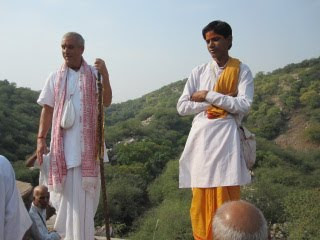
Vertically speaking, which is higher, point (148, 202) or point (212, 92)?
point (212, 92)

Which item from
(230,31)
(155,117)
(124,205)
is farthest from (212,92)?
(155,117)

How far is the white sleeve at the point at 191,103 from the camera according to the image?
387 centimetres

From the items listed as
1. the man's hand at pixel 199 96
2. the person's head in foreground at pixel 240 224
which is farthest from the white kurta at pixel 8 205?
the man's hand at pixel 199 96

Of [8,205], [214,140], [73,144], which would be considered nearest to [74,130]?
[73,144]

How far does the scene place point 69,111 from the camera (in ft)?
13.2

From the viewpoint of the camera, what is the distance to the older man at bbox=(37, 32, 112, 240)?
13.2ft

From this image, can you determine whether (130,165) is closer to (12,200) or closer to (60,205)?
(60,205)

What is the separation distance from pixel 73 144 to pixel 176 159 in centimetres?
1228

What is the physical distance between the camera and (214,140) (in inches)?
151

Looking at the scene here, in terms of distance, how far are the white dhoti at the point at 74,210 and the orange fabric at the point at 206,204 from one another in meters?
0.98

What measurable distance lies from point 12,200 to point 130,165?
1308 centimetres

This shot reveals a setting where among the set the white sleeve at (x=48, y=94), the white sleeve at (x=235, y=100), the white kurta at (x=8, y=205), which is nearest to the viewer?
the white kurta at (x=8, y=205)

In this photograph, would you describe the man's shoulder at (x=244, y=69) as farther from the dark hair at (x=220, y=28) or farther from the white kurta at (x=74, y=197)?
the white kurta at (x=74, y=197)

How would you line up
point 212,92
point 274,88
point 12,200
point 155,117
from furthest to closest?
point 274,88 < point 155,117 < point 212,92 < point 12,200
